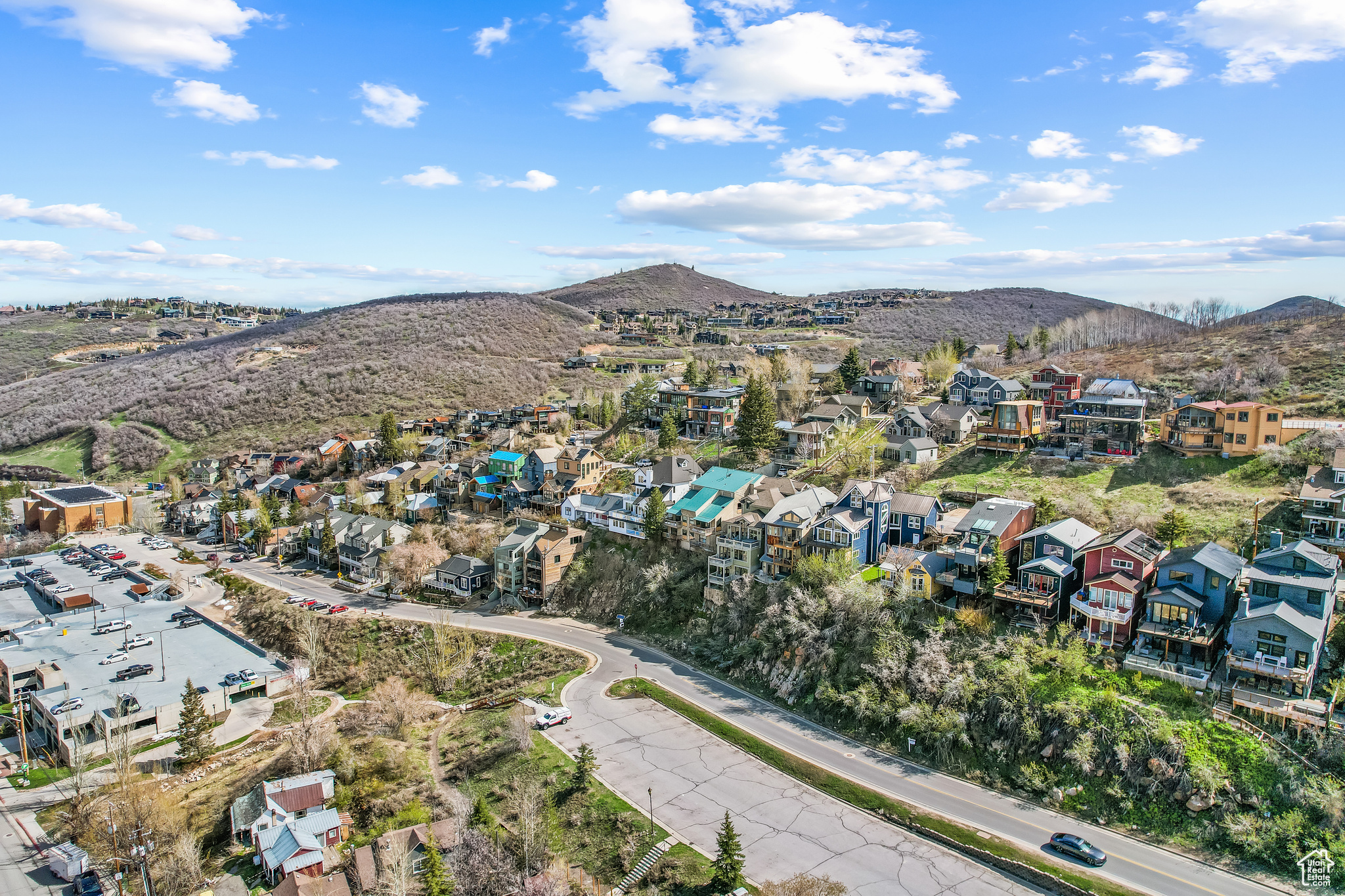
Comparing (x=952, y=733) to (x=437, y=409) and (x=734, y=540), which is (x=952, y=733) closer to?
(x=734, y=540)

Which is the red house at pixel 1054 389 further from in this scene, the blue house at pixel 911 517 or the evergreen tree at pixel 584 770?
the evergreen tree at pixel 584 770

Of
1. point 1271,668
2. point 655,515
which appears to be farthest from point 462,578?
point 1271,668

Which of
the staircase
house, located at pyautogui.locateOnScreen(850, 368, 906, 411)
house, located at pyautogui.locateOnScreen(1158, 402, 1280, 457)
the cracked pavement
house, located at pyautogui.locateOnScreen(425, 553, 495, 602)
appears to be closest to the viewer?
the cracked pavement

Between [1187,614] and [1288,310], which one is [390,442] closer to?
[1187,614]

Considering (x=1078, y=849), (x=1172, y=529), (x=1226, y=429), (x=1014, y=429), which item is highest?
(x=1226, y=429)

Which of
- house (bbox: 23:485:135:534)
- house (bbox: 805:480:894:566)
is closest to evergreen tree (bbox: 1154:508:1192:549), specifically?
house (bbox: 805:480:894:566)

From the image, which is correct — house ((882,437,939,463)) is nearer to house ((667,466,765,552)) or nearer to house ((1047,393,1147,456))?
house ((1047,393,1147,456))

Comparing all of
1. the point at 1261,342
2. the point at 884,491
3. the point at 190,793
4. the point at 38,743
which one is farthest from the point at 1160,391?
the point at 38,743
